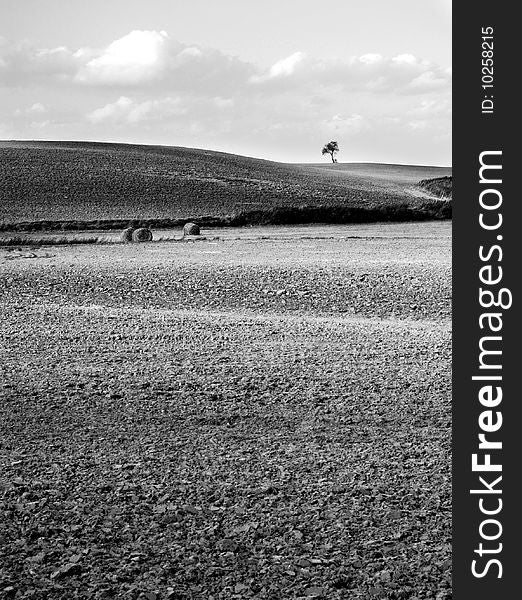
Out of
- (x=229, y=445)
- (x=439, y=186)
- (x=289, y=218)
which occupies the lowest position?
(x=229, y=445)

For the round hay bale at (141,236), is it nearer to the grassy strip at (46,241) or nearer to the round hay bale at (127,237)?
the round hay bale at (127,237)

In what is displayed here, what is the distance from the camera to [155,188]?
140 feet

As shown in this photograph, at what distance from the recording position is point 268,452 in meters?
6.46

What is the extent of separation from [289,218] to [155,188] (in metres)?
9.93

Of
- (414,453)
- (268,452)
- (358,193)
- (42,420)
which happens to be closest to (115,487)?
(268,452)

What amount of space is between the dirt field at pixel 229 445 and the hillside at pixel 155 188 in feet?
74.9

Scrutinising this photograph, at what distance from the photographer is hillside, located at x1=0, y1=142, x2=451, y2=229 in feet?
121

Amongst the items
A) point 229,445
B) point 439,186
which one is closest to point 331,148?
point 439,186

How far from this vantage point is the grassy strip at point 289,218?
1300 inches

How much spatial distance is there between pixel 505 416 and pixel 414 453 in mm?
3090

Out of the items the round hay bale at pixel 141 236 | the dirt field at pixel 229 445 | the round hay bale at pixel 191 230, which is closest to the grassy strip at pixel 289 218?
the round hay bale at pixel 191 230

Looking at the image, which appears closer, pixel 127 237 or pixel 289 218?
pixel 127 237

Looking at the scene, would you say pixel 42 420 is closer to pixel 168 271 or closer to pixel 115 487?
pixel 115 487

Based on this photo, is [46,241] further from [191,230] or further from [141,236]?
[191,230]
